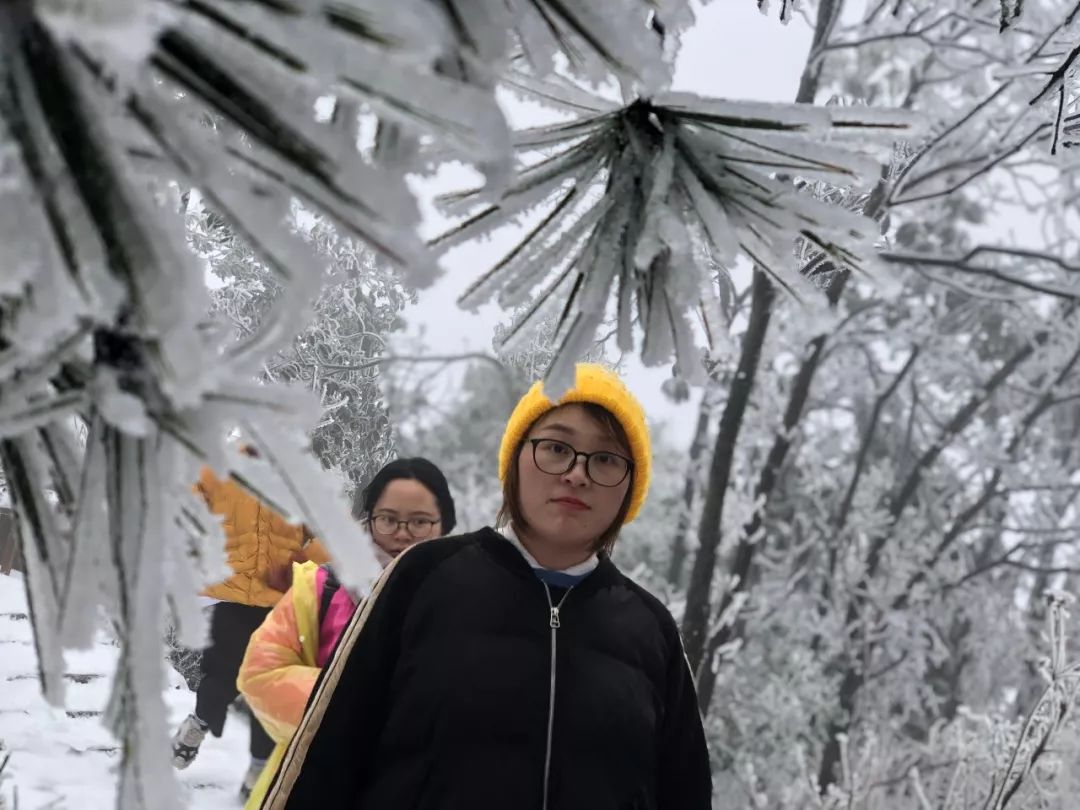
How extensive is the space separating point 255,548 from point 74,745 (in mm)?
992

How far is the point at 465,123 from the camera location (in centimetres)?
37

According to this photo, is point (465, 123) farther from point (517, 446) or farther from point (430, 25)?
point (517, 446)

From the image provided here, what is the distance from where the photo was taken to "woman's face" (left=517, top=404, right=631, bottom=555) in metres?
Answer: 1.50

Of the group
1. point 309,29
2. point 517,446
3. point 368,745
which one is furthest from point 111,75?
point 517,446

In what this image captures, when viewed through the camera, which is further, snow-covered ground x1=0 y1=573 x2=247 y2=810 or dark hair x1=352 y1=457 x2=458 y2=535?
snow-covered ground x1=0 y1=573 x2=247 y2=810

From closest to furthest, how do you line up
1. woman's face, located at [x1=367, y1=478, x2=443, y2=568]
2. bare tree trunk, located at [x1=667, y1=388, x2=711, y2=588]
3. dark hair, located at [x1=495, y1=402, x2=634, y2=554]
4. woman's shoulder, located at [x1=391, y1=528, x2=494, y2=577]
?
woman's shoulder, located at [x1=391, y1=528, x2=494, y2=577] → dark hair, located at [x1=495, y1=402, x2=634, y2=554] → woman's face, located at [x1=367, y1=478, x2=443, y2=568] → bare tree trunk, located at [x1=667, y1=388, x2=711, y2=588]

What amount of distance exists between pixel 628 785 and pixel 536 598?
1.09ft

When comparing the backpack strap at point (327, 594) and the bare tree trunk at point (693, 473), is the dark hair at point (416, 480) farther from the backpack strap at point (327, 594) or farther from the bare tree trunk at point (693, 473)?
the bare tree trunk at point (693, 473)

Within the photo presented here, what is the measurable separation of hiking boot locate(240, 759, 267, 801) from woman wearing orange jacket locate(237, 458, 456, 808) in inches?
29.9

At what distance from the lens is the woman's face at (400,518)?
92.0 inches

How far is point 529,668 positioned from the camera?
1.39m

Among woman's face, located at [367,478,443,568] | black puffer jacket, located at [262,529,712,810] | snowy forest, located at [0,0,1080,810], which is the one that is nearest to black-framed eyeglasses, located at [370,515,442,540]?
woman's face, located at [367,478,443,568]

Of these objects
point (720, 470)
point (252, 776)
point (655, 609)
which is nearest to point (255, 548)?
point (252, 776)

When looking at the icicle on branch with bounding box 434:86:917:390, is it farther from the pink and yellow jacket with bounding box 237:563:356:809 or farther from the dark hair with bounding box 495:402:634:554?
the pink and yellow jacket with bounding box 237:563:356:809
